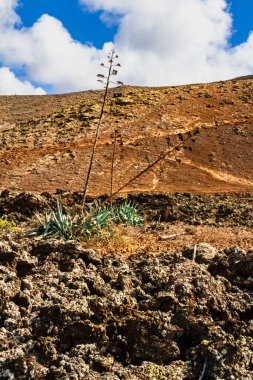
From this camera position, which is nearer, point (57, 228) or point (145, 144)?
point (57, 228)

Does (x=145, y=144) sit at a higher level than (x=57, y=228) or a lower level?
higher

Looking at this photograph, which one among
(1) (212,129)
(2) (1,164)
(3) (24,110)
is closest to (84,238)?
(2) (1,164)

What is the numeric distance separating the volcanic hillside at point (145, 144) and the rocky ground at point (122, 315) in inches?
463

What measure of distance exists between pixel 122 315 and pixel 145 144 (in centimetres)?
1717

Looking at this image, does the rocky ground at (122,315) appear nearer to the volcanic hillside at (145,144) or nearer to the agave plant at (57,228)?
the agave plant at (57,228)

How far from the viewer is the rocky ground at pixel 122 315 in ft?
10.2

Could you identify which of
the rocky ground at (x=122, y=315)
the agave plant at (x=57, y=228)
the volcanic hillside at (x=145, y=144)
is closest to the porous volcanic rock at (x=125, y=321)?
the rocky ground at (x=122, y=315)

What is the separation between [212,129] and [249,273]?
58.3 feet

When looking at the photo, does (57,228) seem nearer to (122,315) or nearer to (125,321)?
(122,315)

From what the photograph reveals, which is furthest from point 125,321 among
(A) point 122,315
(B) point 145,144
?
(B) point 145,144

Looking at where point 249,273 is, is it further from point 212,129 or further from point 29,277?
point 212,129

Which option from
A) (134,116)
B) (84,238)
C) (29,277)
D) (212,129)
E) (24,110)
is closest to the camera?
(29,277)

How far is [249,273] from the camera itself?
4.37 m

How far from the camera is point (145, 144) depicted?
20516 millimetres
